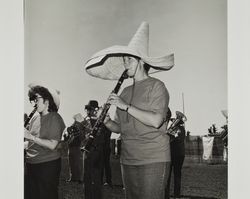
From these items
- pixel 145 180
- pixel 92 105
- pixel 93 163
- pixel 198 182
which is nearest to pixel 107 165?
pixel 93 163

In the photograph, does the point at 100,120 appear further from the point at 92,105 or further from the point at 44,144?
the point at 44,144

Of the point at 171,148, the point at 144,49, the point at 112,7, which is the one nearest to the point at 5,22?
the point at 112,7

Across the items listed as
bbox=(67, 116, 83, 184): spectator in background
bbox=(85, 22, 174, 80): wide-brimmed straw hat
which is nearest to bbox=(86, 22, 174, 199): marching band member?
bbox=(85, 22, 174, 80): wide-brimmed straw hat

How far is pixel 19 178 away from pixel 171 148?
2.60 feet

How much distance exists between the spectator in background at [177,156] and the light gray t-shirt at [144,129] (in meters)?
0.03

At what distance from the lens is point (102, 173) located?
1.83 metres

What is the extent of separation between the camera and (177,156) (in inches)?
70.1

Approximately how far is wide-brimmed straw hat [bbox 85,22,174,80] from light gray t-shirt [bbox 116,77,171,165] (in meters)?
0.08

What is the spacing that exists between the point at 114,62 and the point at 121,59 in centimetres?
4

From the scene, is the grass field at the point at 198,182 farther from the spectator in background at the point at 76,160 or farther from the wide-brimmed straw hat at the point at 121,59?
the wide-brimmed straw hat at the point at 121,59

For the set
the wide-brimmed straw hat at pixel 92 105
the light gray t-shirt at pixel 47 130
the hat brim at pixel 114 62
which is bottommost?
the light gray t-shirt at pixel 47 130

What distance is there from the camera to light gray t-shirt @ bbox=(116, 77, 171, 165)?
5.88 ft

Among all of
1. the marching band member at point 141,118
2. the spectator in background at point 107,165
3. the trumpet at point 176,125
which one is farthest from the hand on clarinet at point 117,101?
the trumpet at point 176,125

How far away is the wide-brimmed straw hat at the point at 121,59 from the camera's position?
180 centimetres
